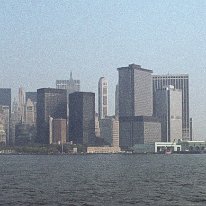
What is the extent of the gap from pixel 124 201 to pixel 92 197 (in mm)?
6216

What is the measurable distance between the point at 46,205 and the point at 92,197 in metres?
9.95

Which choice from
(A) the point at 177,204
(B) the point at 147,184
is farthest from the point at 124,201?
(B) the point at 147,184

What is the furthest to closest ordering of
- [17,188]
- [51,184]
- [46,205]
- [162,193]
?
[51,184] → [17,188] → [162,193] → [46,205]

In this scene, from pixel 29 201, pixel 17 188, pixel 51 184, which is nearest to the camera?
pixel 29 201

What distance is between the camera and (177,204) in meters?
66.4

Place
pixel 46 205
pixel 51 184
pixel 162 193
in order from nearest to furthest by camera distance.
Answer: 1. pixel 46 205
2. pixel 162 193
3. pixel 51 184

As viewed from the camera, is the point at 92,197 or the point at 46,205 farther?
the point at 92,197

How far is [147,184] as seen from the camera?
94.8 m

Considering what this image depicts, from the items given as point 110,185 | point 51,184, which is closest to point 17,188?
point 51,184

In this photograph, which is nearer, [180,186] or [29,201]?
[29,201]

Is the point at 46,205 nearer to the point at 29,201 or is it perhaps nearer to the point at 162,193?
the point at 29,201

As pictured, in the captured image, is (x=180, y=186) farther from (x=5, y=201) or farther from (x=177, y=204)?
(x=5, y=201)

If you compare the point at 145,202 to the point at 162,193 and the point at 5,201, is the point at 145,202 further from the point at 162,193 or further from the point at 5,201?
the point at 5,201

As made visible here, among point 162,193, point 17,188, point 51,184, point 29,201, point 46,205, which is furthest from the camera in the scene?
point 51,184
